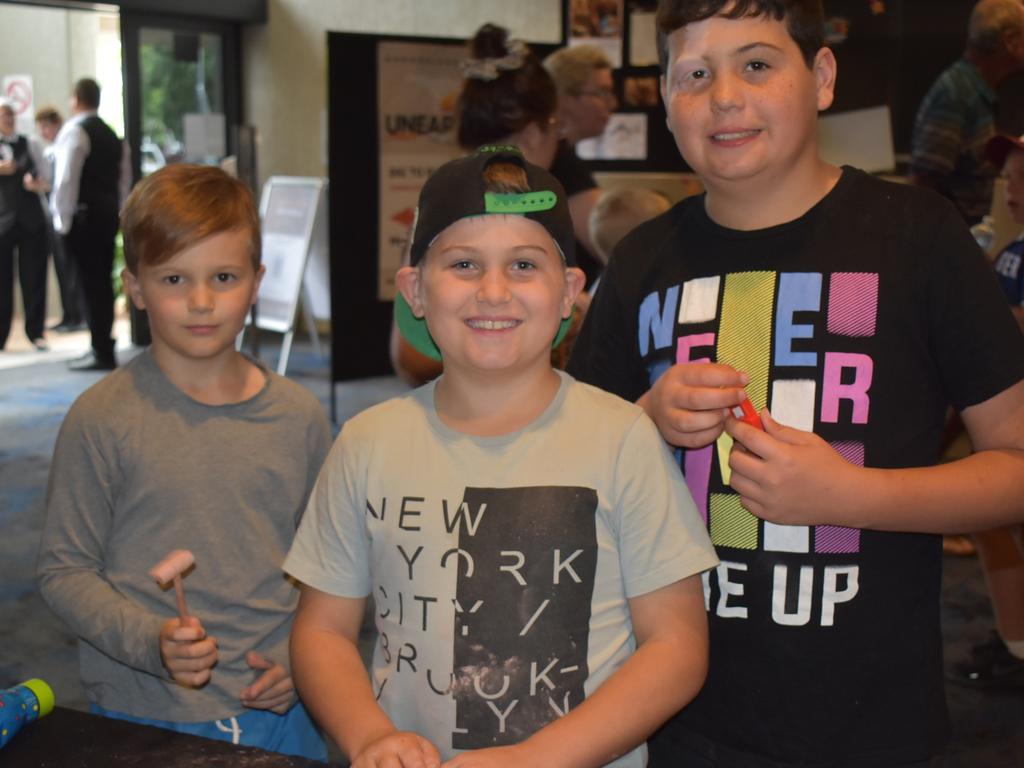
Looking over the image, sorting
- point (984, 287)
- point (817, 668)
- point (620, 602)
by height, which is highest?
point (984, 287)

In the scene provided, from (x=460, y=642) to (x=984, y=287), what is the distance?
0.70m

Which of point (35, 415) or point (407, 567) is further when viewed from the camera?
point (35, 415)

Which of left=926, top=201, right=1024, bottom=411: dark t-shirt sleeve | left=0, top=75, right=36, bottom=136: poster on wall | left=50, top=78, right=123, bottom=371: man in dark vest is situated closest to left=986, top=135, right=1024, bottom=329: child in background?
left=926, top=201, right=1024, bottom=411: dark t-shirt sleeve

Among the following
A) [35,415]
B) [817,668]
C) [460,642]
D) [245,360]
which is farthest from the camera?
[35,415]

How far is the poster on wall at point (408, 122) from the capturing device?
558cm

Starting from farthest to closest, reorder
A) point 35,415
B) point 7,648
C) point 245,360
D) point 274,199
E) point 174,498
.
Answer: point 274,199 < point 35,415 < point 7,648 < point 245,360 < point 174,498

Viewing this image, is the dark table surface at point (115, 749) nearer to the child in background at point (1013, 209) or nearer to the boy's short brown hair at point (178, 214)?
the boy's short brown hair at point (178, 214)

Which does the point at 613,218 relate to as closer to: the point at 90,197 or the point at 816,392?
the point at 816,392

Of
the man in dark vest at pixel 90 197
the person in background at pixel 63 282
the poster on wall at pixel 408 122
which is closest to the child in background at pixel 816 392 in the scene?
the poster on wall at pixel 408 122

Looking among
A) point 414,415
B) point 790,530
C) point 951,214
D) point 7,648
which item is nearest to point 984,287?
point 951,214

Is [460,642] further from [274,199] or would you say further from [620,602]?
[274,199]

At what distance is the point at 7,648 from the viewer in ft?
11.2

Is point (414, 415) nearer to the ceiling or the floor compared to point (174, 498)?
nearer to the ceiling

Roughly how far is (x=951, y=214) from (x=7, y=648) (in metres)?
3.09
